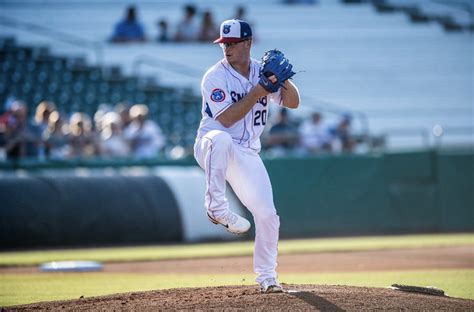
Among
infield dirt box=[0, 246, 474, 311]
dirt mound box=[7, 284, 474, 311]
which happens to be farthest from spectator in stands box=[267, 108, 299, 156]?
dirt mound box=[7, 284, 474, 311]

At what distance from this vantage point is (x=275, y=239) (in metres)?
6.71

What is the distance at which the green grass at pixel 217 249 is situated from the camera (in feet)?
41.6

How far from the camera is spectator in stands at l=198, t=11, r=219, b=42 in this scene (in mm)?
21592

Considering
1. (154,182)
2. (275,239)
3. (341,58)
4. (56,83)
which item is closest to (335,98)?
(341,58)

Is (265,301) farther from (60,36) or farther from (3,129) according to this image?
(60,36)

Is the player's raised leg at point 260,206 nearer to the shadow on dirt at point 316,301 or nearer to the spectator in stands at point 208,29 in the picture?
the shadow on dirt at point 316,301

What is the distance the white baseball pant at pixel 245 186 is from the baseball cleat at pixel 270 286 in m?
0.03

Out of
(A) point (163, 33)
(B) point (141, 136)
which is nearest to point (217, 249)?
(B) point (141, 136)

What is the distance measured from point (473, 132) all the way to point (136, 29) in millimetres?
8670

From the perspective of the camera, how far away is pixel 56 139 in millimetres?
15227

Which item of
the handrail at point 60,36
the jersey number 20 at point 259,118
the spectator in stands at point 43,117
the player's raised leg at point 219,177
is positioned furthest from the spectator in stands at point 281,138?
the player's raised leg at point 219,177

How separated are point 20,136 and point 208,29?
8333 millimetres

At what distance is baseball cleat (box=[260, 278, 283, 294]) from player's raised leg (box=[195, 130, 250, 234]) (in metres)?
0.44

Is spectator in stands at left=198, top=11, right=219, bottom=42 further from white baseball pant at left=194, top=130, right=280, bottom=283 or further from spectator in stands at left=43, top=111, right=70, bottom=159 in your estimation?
white baseball pant at left=194, top=130, right=280, bottom=283
